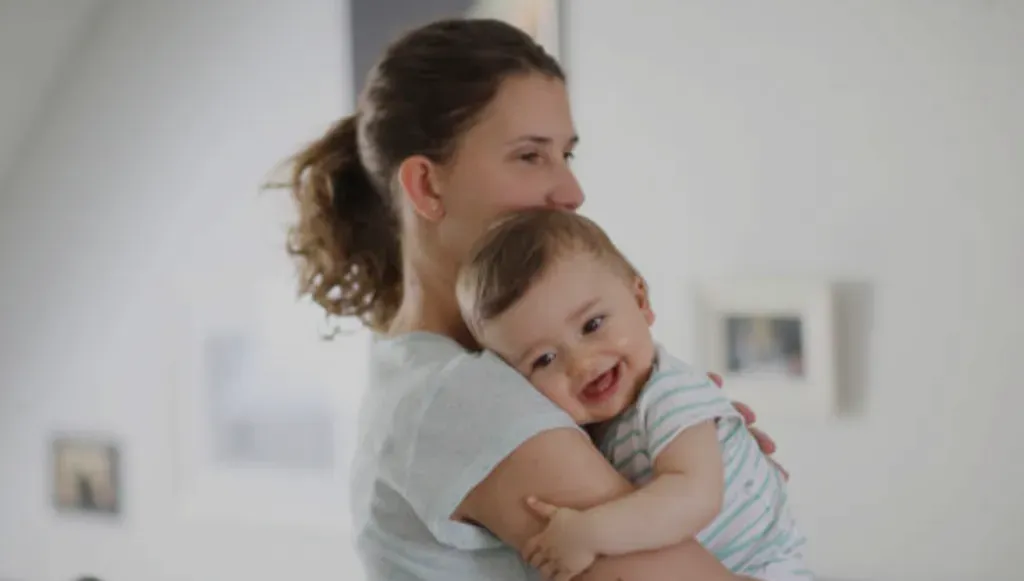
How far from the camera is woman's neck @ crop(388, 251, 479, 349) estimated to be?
1.17 m

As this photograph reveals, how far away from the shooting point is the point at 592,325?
41.2 inches

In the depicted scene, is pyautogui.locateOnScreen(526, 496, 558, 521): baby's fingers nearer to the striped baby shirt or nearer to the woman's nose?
the striped baby shirt

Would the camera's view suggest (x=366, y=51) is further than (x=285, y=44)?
No

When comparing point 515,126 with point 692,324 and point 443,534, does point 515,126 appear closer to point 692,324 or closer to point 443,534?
point 443,534

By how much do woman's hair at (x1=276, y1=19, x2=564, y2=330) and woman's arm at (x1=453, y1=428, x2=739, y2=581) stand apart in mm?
331

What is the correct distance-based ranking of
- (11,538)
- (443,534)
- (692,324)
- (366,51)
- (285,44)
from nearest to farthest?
(443,534) → (692,324) → (366,51) → (285,44) → (11,538)

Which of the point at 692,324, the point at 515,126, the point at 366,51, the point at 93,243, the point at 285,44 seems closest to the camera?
the point at 515,126

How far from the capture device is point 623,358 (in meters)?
1.05

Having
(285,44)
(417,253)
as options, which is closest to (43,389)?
(285,44)

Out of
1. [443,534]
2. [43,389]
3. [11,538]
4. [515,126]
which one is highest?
[515,126]

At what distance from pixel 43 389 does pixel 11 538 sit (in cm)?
41

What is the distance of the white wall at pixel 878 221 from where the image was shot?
1593 millimetres

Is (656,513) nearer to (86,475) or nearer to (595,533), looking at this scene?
(595,533)

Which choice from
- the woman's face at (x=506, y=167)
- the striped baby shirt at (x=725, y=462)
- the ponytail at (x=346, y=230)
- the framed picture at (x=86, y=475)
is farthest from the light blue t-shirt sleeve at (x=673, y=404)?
the framed picture at (x=86, y=475)
